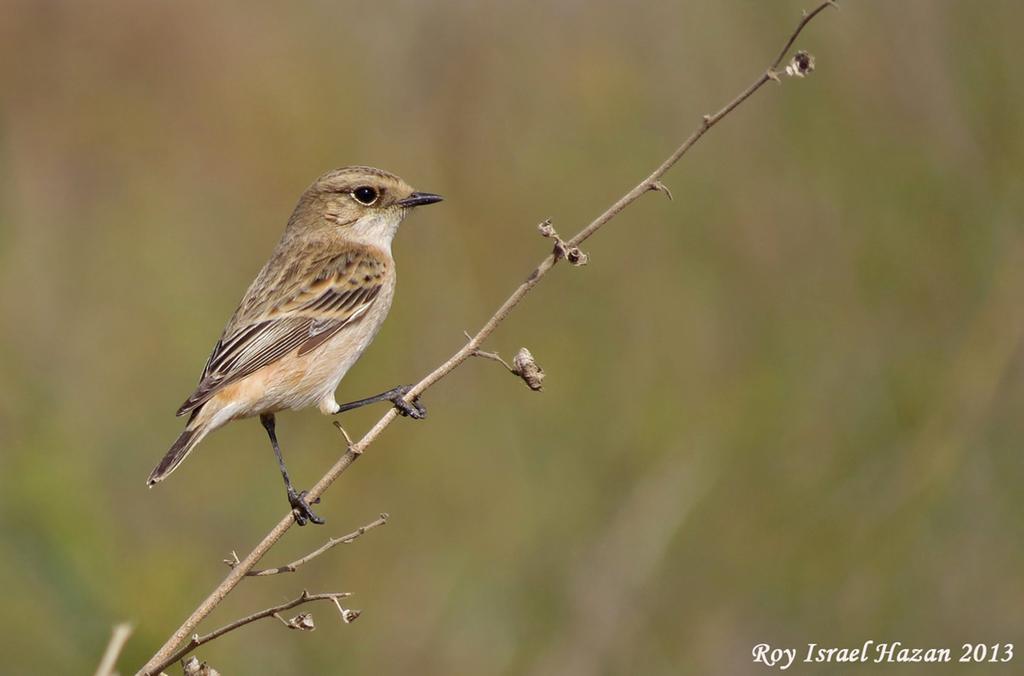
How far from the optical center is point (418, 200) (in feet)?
19.5

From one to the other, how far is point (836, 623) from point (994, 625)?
2.16 ft

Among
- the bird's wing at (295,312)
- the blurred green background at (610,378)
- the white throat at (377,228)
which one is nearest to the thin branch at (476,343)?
the bird's wing at (295,312)

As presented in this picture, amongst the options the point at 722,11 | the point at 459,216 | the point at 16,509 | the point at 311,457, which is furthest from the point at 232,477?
the point at 722,11


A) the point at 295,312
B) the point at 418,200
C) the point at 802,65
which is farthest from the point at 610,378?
the point at 802,65

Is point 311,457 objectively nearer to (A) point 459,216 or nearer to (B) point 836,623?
(A) point 459,216

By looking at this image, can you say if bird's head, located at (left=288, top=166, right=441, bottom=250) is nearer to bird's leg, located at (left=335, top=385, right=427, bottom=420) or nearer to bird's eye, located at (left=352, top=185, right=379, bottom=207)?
bird's eye, located at (left=352, top=185, right=379, bottom=207)

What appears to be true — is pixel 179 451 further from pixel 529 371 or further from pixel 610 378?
pixel 610 378

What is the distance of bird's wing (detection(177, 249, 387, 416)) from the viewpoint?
5.29m

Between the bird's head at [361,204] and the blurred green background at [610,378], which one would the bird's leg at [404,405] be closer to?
the blurred green background at [610,378]

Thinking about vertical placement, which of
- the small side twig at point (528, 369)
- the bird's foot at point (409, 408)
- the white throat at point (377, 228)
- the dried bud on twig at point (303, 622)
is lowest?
the dried bud on twig at point (303, 622)

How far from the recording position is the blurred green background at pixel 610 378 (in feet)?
17.6

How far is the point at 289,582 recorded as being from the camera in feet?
20.2

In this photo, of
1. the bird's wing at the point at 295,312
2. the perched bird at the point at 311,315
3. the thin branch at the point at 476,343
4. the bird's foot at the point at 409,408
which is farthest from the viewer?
the bird's wing at the point at 295,312

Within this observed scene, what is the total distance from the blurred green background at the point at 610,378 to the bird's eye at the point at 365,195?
0.75 meters
